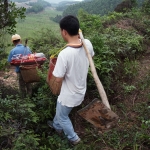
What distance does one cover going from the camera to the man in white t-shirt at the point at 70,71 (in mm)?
3096

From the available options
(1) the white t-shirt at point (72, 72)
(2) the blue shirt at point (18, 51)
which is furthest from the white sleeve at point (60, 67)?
(2) the blue shirt at point (18, 51)

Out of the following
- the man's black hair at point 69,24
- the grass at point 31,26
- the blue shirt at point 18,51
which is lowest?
the grass at point 31,26

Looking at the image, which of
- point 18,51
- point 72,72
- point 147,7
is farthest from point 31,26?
point 72,72

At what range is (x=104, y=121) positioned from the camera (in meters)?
3.53

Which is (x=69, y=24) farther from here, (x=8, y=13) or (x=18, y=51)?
(x=18, y=51)

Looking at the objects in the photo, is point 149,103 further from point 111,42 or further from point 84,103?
point 111,42

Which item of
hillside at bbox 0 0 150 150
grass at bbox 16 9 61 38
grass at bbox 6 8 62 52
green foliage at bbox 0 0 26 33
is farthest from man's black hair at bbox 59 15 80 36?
grass at bbox 16 9 61 38

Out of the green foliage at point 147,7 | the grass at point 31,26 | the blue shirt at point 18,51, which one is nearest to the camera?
the blue shirt at point 18,51

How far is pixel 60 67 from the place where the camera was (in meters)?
3.11

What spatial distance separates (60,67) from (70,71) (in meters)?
0.18

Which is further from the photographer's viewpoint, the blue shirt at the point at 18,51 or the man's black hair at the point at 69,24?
the blue shirt at the point at 18,51

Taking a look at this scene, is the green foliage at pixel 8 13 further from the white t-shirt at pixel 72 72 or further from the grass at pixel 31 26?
the grass at pixel 31 26

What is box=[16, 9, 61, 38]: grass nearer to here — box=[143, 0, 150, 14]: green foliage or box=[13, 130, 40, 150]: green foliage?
box=[143, 0, 150, 14]: green foliage

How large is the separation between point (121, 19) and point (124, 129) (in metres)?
6.88
